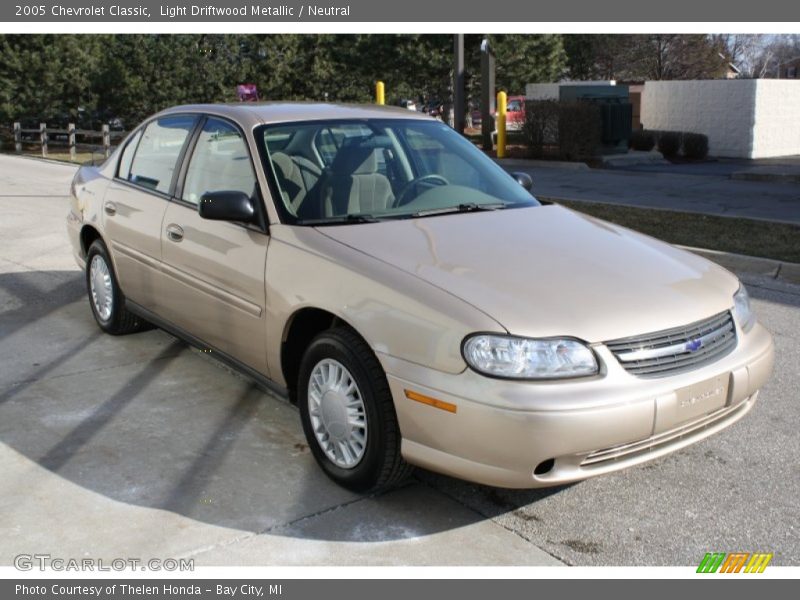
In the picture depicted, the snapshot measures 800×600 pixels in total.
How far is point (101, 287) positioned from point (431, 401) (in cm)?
352

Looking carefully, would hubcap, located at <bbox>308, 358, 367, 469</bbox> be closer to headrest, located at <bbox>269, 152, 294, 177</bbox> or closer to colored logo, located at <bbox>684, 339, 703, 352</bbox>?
headrest, located at <bbox>269, 152, 294, 177</bbox>

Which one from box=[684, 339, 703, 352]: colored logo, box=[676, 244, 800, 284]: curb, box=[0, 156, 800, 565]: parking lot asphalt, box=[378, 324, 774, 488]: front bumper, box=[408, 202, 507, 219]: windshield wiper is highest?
box=[408, 202, 507, 219]: windshield wiper

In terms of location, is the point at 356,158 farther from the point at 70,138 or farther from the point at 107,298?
the point at 70,138

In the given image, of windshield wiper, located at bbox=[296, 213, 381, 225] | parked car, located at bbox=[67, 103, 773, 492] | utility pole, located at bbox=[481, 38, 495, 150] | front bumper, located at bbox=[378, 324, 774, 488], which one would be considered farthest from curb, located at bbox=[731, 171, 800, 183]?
front bumper, located at bbox=[378, 324, 774, 488]

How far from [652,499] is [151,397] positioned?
9.07 ft

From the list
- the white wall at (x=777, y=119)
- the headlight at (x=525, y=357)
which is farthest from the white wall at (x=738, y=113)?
the headlight at (x=525, y=357)

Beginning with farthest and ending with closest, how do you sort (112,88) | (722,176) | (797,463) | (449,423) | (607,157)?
(112,88)
(607,157)
(722,176)
(797,463)
(449,423)

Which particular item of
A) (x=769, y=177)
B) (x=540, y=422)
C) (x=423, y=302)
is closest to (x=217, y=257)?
(x=423, y=302)

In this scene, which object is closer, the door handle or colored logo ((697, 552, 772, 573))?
colored logo ((697, 552, 772, 573))

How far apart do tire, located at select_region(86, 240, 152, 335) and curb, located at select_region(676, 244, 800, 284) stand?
17.6 feet

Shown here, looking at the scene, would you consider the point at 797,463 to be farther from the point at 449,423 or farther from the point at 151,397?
the point at 151,397

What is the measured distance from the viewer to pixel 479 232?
424 cm

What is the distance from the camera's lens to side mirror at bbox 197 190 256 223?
14.0 ft

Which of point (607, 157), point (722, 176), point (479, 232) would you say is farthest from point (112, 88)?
point (479, 232)
